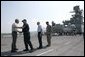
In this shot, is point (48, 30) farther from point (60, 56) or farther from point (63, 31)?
point (63, 31)

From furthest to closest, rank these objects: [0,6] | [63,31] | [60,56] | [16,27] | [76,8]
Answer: [76,8]
[63,31]
[0,6]
[16,27]
[60,56]

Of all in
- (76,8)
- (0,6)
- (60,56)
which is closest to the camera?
(60,56)

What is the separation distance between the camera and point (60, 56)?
45.0ft

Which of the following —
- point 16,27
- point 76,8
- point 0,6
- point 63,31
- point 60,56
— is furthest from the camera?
point 76,8

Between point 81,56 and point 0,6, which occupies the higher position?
point 0,6

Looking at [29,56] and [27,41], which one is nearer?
[29,56]

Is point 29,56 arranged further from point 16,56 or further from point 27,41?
point 27,41

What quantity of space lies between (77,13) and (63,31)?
39.0 m

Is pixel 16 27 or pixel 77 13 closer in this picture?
pixel 16 27

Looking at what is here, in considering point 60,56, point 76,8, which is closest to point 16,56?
point 60,56

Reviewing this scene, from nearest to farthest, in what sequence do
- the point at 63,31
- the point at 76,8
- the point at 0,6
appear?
1. the point at 0,6
2. the point at 63,31
3. the point at 76,8

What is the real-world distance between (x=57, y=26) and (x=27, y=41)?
1315 inches

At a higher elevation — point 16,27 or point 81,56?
point 16,27

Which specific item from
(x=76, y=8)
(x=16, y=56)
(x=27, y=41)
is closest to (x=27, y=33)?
(x=27, y=41)
